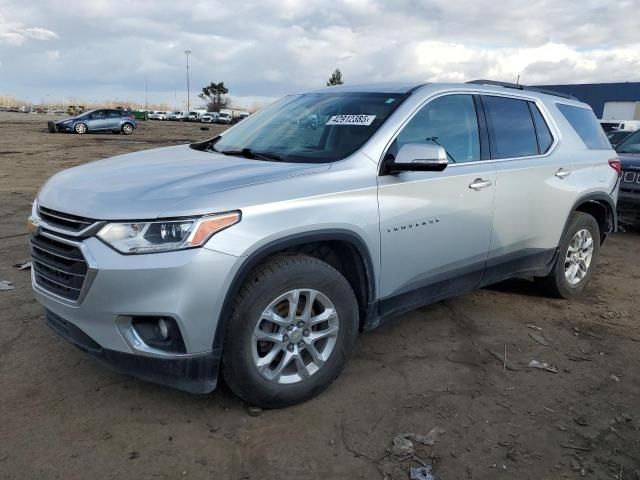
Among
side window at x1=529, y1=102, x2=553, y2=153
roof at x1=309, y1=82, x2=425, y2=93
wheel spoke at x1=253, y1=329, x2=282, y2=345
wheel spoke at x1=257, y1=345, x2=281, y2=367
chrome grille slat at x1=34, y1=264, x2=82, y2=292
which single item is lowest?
wheel spoke at x1=257, y1=345, x2=281, y2=367

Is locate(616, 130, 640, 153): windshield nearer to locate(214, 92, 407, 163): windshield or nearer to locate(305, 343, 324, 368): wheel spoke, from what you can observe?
locate(214, 92, 407, 163): windshield

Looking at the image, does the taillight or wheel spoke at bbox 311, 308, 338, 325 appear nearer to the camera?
wheel spoke at bbox 311, 308, 338, 325

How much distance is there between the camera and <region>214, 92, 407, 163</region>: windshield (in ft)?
11.1

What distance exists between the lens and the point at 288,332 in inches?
116

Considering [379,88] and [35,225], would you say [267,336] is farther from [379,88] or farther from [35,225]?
[379,88]

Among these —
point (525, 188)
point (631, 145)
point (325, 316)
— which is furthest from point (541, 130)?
point (631, 145)

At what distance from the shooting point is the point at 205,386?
2.70 metres

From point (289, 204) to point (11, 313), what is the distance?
8.93 feet

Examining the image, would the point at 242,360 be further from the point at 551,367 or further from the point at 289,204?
the point at 551,367

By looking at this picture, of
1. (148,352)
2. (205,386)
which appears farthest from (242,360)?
(148,352)

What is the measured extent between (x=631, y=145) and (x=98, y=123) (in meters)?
28.4

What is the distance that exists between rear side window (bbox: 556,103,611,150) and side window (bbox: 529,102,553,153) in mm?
385

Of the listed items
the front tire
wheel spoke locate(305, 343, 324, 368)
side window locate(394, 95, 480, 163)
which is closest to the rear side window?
side window locate(394, 95, 480, 163)

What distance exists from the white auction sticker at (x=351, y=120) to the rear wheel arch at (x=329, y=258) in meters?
0.84
